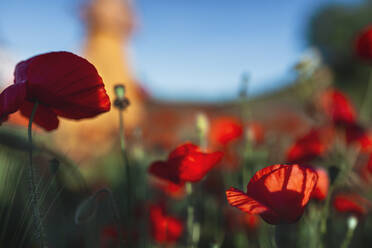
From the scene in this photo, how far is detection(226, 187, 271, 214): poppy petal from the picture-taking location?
34 cm

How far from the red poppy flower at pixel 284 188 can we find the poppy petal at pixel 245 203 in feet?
0.09

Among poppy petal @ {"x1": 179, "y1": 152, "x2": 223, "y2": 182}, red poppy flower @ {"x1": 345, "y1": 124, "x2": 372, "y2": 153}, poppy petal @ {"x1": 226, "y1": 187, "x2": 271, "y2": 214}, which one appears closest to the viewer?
poppy petal @ {"x1": 226, "y1": 187, "x2": 271, "y2": 214}

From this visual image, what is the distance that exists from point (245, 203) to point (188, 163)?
0.16 m

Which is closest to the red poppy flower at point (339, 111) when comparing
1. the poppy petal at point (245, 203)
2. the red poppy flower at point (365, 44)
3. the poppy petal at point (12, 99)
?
the red poppy flower at point (365, 44)

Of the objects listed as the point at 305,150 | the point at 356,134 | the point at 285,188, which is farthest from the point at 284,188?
the point at 356,134

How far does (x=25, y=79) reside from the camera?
438mm

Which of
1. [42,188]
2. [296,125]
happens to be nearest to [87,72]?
[42,188]

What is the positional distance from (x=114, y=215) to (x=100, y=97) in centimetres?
15

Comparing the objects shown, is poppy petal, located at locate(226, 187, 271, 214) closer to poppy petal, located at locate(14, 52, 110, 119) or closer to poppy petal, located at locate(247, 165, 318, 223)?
poppy petal, located at locate(247, 165, 318, 223)

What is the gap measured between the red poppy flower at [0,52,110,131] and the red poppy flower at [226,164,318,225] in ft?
0.68

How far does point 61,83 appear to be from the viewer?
1.44ft

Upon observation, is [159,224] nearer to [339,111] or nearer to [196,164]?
[196,164]

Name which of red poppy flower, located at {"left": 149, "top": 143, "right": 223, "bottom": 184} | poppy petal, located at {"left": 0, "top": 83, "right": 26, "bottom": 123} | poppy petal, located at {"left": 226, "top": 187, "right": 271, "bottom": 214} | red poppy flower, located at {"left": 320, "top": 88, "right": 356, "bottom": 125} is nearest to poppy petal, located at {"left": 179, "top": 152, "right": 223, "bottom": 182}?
red poppy flower, located at {"left": 149, "top": 143, "right": 223, "bottom": 184}

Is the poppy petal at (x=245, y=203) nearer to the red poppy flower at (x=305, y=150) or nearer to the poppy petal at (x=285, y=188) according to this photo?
the poppy petal at (x=285, y=188)
